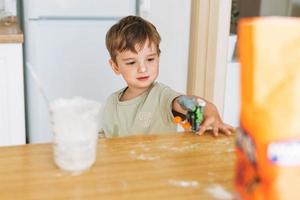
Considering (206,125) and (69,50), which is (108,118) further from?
(69,50)

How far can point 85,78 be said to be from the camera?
2482 mm

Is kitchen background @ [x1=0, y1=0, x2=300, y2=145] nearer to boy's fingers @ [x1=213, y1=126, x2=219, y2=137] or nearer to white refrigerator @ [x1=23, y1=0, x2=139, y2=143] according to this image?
white refrigerator @ [x1=23, y1=0, x2=139, y2=143]

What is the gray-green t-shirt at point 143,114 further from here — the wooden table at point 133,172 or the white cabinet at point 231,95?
the white cabinet at point 231,95

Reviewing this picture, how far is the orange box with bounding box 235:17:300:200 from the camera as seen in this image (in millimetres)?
556

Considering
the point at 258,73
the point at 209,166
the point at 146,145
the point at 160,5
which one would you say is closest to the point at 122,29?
the point at 146,145

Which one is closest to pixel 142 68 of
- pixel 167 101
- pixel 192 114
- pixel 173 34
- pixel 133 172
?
pixel 167 101

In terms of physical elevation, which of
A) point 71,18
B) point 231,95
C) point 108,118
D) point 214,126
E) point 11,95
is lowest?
point 231,95

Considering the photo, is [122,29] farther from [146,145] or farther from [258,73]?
[258,73]

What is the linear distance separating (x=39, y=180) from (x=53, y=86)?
165 cm

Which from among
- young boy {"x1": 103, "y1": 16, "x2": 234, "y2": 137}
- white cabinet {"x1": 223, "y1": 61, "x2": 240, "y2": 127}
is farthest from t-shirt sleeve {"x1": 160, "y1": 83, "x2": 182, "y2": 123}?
white cabinet {"x1": 223, "y1": 61, "x2": 240, "y2": 127}

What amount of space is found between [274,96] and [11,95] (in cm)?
180

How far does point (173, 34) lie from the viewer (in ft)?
8.60

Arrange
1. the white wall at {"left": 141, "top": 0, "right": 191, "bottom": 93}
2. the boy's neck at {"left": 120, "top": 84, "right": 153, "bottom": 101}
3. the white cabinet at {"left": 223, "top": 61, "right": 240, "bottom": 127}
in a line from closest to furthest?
the boy's neck at {"left": 120, "top": 84, "right": 153, "bottom": 101} < the white wall at {"left": 141, "top": 0, "right": 191, "bottom": 93} < the white cabinet at {"left": 223, "top": 61, "right": 240, "bottom": 127}

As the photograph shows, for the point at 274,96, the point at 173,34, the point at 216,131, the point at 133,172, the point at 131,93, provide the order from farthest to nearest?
the point at 173,34 < the point at 131,93 < the point at 216,131 < the point at 133,172 < the point at 274,96
